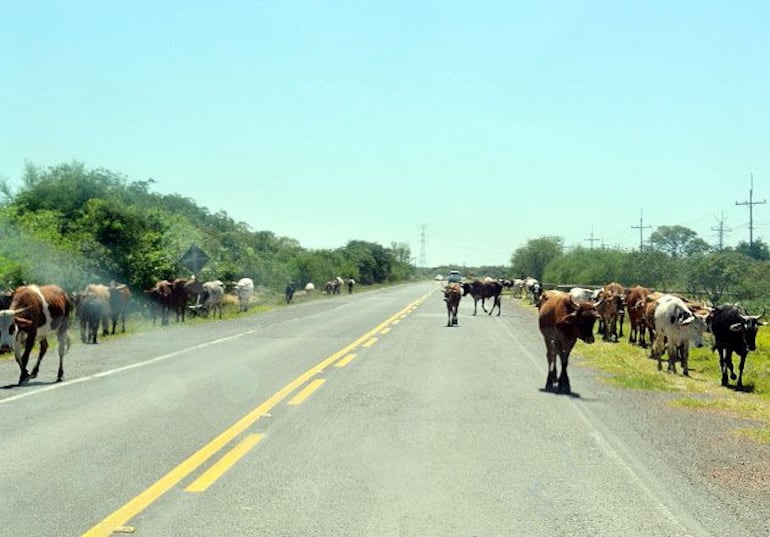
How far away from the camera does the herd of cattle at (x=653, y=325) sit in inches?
526

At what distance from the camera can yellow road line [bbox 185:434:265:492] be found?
6.79m

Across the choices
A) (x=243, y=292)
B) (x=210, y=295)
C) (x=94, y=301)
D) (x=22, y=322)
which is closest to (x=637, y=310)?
(x=94, y=301)

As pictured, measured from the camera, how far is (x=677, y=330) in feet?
59.8

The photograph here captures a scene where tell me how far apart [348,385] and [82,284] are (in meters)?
22.0

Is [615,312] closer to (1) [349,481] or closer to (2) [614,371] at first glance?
(2) [614,371]

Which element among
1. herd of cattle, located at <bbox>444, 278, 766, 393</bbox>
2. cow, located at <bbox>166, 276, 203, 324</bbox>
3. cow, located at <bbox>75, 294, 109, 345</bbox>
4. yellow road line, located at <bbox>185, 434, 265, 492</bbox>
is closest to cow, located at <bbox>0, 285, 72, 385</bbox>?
yellow road line, located at <bbox>185, 434, 265, 492</bbox>

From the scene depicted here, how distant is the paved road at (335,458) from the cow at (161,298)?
19098 millimetres

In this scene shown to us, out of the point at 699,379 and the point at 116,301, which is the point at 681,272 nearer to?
the point at 699,379

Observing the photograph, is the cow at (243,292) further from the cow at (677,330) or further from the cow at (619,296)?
the cow at (677,330)

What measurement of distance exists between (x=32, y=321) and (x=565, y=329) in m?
9.74

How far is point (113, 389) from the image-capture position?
1277cm

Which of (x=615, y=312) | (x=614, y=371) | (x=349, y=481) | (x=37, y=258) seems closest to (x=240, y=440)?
(x=349, y=481)

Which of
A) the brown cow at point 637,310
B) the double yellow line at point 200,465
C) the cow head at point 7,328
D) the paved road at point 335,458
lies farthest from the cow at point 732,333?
the cow head at point 7,328

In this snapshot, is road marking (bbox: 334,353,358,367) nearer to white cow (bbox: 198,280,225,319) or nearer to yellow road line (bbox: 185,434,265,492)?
yellow road line (bbox: 185,434,265,492)
